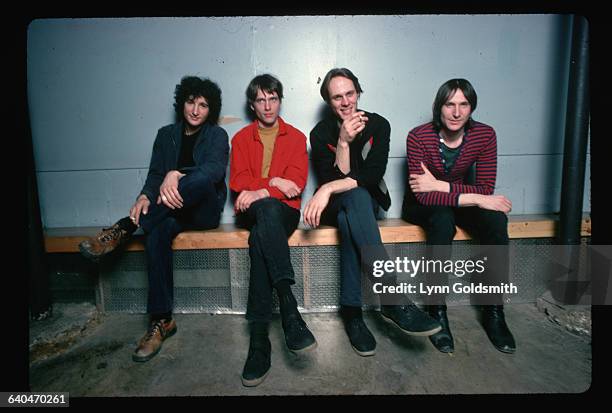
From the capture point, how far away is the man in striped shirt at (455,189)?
4.98ft

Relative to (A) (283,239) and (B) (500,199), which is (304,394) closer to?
(A) (283,239)

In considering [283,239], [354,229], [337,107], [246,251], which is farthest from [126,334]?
[337,107]

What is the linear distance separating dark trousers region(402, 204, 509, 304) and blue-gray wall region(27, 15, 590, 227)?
0.65m

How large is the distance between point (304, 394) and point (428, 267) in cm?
90

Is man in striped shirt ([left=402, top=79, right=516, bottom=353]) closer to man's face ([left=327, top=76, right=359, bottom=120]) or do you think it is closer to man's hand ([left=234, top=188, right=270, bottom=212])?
man's face ([left=327, top=76, right=359, bottom=120])

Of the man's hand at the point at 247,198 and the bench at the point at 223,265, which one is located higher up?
the man's hand at the point at 247,198

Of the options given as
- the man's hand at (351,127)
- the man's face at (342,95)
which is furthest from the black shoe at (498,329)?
the man's face at (342,95)

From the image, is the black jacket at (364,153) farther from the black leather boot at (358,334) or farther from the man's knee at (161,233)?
the man's knee at (161,233)

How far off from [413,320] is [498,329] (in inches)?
19.8

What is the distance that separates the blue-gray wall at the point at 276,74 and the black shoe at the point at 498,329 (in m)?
0.89

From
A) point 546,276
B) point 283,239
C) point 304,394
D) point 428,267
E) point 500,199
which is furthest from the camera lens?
point 546,276

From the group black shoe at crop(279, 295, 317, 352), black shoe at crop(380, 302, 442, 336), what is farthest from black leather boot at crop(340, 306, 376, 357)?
black shoe at crop(279, 295, 317, 352)

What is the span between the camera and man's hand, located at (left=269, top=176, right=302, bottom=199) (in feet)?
5.49

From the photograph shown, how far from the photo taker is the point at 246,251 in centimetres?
182
